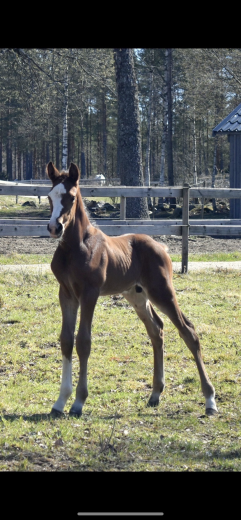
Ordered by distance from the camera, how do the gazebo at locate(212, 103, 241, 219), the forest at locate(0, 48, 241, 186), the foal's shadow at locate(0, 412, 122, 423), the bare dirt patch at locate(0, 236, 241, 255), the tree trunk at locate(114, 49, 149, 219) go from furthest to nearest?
1. the forest at locate(0, 48, 241, 186)
2. the gazebo at locate(212, 103, 241, 219)
3. the tree trunk at locate(114, 49, 149, 219)
4. the bare dirt patch at locate(0, 236, 241, 255)
5. the foal's shadow at locate(0, 412, 122, 423)

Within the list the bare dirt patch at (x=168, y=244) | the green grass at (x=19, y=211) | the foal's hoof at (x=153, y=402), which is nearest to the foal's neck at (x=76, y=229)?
the foal's hoof at (x=153, y=402)

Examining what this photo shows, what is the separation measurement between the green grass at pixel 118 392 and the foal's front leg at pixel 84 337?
0.48 ft

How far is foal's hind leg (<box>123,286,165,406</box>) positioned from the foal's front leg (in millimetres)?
749

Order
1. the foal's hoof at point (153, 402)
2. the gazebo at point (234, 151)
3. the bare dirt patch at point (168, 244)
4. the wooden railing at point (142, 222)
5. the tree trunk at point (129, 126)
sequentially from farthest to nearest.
A: 1. the gazebo at point (234, 151)
2. the tree trunk at point (129, 126)
3. the bare dirt patch at point (168, 244)
4. the wooden railing at point (142, 222)
5. the foal's hoof at point (153, 402)

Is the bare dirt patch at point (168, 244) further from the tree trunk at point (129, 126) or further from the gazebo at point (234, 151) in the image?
Result: the gazebo at point (234, 151)

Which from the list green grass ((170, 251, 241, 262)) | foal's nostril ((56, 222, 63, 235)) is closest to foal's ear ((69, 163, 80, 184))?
foal's nostril ((56, 222, 63, 235))

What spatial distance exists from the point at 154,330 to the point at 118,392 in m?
0.75

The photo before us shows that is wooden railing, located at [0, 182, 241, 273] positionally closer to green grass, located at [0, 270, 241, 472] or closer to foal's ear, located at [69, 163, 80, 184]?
green grass, located at [0, 270, 241, 472]

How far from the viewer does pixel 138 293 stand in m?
5.35

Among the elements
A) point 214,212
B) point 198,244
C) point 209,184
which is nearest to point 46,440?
point 198,244

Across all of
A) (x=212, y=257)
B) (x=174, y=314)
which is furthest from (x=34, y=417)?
(x=212, y=257)

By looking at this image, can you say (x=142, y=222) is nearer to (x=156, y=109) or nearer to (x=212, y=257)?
(x=212, y=257)

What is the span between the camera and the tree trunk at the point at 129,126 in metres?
14.8

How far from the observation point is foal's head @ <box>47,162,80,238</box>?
420 centimetres
